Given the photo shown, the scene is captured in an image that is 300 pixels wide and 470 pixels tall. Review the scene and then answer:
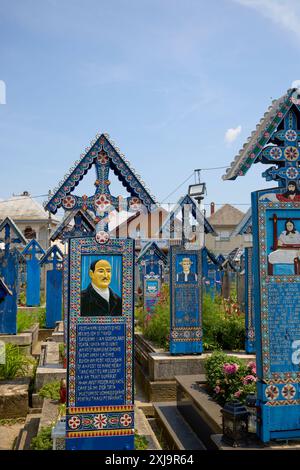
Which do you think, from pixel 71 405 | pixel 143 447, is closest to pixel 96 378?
pixel 71 405

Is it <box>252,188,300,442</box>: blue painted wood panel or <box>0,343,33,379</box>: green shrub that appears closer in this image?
<box>252,188,300,442</box>: blue painted wood panel

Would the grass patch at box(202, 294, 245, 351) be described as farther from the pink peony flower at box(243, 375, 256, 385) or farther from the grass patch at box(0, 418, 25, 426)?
the grass patch at box(0, 418, 25, 426)

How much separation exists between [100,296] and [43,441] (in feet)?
6.51

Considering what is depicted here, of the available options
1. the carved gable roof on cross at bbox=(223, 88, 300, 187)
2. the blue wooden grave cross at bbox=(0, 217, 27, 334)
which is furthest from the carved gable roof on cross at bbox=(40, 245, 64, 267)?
the carved gable roof on cross at bbox=(223, 88, 300, 187)

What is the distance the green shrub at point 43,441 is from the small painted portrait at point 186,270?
4.97 metres

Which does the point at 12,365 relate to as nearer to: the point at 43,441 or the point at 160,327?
the point at 43,441

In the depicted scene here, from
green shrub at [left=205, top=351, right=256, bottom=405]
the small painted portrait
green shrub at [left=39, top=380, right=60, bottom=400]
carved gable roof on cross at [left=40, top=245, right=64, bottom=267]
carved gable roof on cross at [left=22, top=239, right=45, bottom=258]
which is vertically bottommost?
green shrub at [left=39, top=380, right=60, bottom=400]

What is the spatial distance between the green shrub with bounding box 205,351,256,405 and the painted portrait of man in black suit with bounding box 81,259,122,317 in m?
2.33

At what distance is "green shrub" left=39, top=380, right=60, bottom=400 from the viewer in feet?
25.6

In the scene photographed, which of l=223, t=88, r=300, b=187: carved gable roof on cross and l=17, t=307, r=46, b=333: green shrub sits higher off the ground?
l=223, t=88, r=300, b=187: carved gable roof on cross

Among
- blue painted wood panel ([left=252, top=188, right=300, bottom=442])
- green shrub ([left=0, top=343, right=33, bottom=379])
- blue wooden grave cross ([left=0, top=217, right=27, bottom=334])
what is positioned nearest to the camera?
blue painted wood panel ([left=252, top=188, right=300, bottom=442])

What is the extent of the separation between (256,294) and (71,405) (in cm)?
270

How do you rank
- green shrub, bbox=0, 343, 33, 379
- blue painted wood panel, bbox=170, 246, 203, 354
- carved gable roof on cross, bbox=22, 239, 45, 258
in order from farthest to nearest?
carved gable roof on cross, bbox=22, 239, 45, 258 → blue painted wood panel, bbox=170, 246, 203, 354 → green shrub, bbox=0, 343, 33, 379

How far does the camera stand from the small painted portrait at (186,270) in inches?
412
